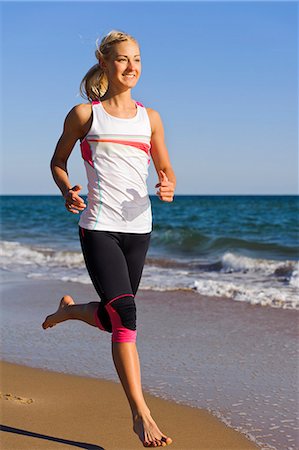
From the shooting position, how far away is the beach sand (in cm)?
357

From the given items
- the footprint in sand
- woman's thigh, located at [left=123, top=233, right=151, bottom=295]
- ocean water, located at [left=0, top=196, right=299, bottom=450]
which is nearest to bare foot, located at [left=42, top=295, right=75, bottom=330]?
the footprint in sand

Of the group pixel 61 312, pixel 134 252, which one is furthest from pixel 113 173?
pixel 61 312

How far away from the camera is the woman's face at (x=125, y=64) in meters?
3.57

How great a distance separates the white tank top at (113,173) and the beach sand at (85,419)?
1.13m

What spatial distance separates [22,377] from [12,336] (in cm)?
143

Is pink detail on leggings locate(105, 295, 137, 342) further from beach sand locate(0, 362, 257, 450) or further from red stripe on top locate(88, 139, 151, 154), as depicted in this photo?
red stripe on top locate(88, 139, 151, 154)

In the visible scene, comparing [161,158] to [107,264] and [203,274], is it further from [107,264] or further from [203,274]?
[203,274]

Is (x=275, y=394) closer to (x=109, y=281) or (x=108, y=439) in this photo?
(x=108, y=439)

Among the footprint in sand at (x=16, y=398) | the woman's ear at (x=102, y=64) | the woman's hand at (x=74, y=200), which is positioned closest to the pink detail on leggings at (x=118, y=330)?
the woman's hand at (x=74, y=200)

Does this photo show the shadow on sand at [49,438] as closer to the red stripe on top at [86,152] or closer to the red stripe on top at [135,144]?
the red stripe on top at [86,152]

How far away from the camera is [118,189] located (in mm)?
3475

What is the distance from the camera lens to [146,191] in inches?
142

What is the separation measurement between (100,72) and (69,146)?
0.46 meters

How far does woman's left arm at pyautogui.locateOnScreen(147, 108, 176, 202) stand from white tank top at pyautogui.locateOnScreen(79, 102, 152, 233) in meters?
0.12
